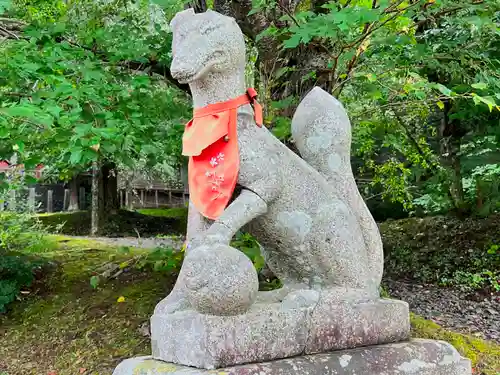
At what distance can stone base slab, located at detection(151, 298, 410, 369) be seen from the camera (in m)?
1.74

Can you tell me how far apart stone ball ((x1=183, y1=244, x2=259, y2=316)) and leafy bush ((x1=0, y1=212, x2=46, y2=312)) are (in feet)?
13.0

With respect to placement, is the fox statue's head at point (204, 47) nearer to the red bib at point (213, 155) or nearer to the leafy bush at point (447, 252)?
the red bib at point (213, 155)

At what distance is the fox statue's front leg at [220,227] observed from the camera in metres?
1.84

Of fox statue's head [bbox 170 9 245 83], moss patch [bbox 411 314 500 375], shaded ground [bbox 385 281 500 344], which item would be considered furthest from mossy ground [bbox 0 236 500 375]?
fox statue's head [bbox 170 9 245 83]

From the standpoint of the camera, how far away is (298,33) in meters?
2.71

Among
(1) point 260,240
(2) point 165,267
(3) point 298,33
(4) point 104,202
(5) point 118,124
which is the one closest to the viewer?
(1) point 260,240

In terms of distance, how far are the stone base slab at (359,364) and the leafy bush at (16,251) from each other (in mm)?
3736

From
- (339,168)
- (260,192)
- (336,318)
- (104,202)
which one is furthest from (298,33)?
(104,202)

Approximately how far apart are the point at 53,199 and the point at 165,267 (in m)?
12.9

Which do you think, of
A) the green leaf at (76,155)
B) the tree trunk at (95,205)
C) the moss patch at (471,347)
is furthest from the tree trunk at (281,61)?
the tree trunk at (95,205)

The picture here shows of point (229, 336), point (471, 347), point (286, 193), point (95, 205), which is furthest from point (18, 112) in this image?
point (95, 205)

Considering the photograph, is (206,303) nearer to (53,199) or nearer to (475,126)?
(475,126)

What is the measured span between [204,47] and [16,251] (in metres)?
5.16

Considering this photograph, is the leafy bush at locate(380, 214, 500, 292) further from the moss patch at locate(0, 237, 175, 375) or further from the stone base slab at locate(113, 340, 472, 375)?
the stone base slab at locate(113, 340, 472, 375)
